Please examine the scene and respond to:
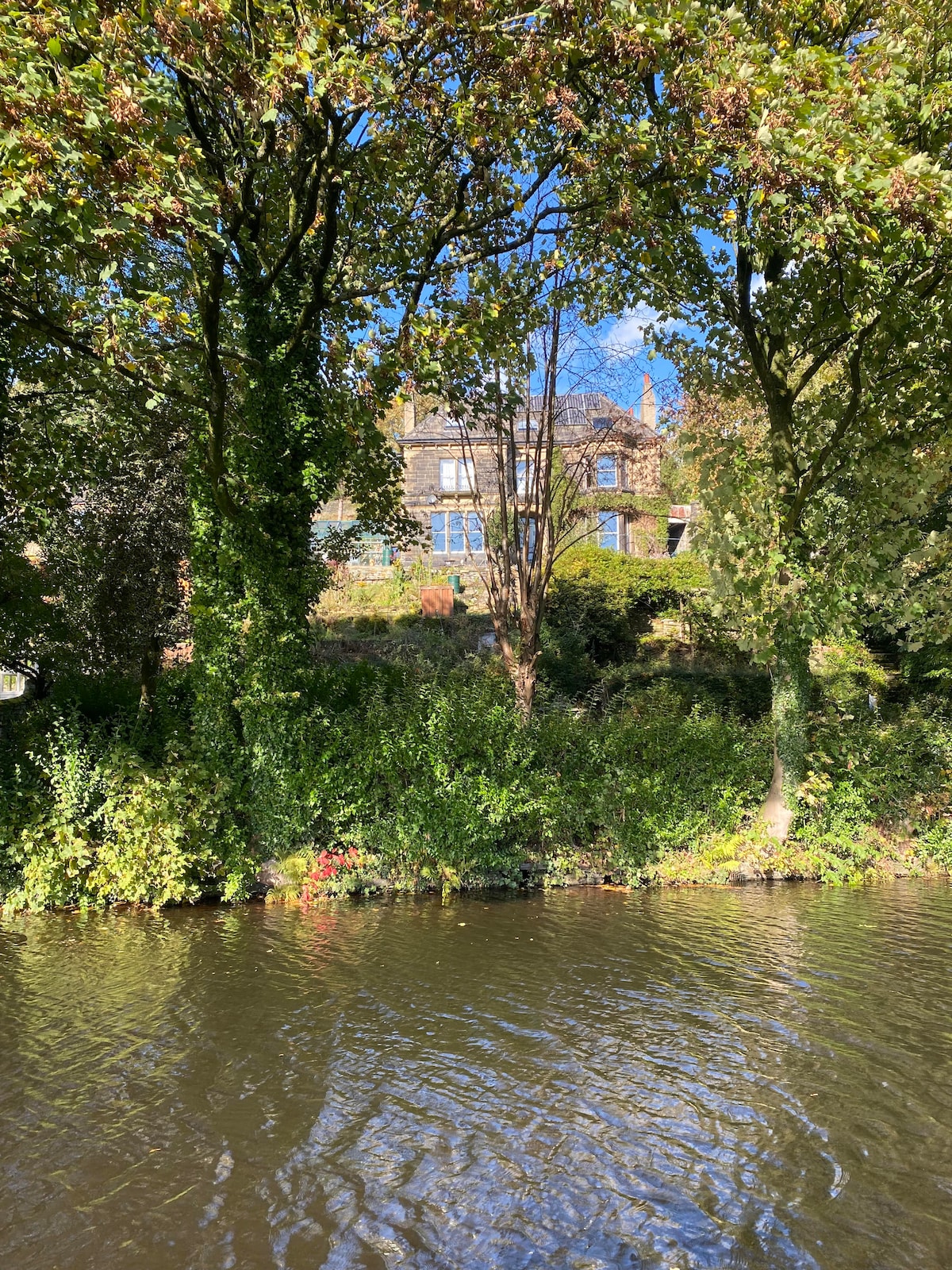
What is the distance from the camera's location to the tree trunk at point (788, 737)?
463 inches

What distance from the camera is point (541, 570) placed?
14.0 m

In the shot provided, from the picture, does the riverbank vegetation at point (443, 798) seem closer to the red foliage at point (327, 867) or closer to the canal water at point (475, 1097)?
the red foliage at point (327, 867)

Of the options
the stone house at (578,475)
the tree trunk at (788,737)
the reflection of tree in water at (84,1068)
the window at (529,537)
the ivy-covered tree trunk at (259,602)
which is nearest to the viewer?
the reflection of tree in water at (84,1068)

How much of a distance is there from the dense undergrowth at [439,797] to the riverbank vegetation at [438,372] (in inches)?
2.0

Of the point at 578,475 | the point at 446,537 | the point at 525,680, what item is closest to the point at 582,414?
the point at 578,475

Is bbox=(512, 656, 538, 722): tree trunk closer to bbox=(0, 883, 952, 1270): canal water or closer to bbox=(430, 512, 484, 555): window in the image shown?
bbox=(0, 883, 952, 1270): canal water

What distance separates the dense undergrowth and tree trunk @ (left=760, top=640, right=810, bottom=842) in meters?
0.23

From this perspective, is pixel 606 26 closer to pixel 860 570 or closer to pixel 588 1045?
pixel 860 570

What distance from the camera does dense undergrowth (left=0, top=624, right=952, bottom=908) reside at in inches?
386

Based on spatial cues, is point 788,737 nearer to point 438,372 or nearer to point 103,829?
point 438,372

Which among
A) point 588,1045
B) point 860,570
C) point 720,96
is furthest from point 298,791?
point 720,96

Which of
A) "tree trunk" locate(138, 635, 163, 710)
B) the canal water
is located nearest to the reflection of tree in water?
the canal water

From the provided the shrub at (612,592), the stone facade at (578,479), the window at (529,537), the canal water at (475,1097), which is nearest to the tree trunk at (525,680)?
the window at (529,537)

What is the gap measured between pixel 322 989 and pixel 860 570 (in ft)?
26.3
